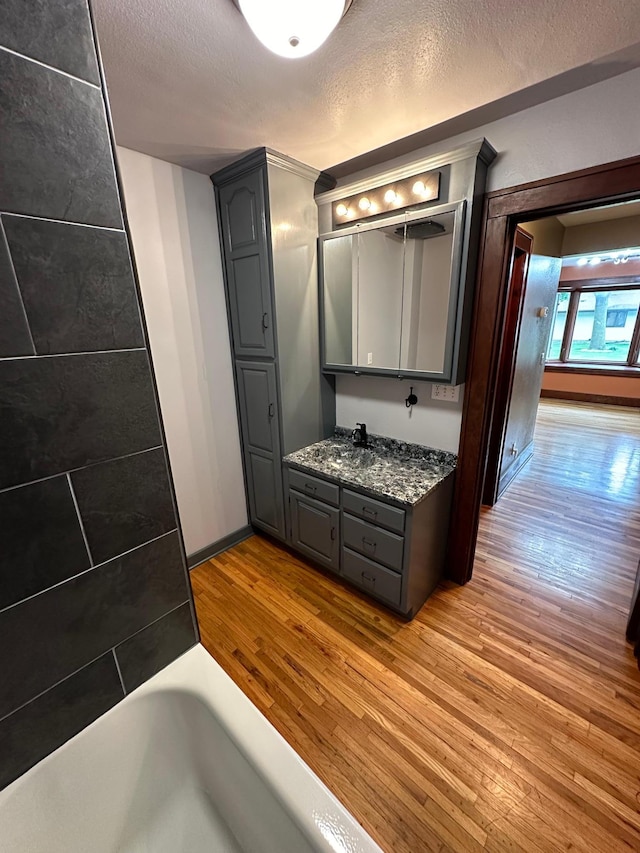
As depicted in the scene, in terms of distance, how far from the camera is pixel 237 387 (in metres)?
2.37

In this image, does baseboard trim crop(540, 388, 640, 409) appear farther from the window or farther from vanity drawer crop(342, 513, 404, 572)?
vanity drawer crop(342, 513, 404, 572)

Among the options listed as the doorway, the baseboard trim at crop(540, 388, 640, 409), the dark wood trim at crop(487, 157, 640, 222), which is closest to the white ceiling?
the dark wood trim at crop(487, 157, 640, 222)

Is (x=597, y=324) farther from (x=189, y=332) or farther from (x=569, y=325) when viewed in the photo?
(x=189, y=332)

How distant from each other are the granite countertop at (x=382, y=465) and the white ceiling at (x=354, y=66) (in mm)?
1650

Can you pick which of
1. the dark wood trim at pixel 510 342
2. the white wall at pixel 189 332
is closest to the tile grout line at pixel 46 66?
the white wall at pixel 189 332

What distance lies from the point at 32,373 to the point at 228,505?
186 centimetres

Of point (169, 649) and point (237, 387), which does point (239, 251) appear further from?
point (169, 649)

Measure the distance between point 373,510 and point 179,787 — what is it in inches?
49.7

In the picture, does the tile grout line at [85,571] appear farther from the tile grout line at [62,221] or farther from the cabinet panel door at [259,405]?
the cabinet panel door at [259,405]

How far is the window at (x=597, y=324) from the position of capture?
5.71 metres

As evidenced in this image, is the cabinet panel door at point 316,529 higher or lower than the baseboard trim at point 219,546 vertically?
higher

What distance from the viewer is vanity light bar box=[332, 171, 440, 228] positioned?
164 centimetres

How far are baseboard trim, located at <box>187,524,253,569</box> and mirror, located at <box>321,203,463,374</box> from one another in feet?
4.78

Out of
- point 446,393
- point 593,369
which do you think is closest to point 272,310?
point 446,393
